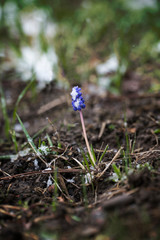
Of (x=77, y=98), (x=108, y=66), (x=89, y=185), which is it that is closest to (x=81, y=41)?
(x=108, y=66)

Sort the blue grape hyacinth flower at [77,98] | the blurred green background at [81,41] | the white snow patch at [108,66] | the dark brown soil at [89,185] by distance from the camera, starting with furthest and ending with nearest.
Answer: the white snow patch at [108,66] → the blurred green background at [81,41] → the blue grape hyacinth flower at [77,98] → the dark brown soil at [89,185]

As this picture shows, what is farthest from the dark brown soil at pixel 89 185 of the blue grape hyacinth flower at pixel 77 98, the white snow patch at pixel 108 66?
the white snow patch at pixel 108 66

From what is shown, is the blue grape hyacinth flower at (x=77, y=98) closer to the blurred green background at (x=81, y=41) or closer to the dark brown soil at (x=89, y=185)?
the dark brown soil at (x=89, y=185)

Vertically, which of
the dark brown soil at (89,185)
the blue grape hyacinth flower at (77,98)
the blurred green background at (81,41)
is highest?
the blurred green background at (81,41)

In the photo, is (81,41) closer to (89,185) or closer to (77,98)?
(77,98)

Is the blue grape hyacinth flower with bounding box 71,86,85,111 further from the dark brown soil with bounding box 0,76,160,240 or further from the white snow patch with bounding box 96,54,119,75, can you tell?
the white snow patch with bounding box 96,54,119,75

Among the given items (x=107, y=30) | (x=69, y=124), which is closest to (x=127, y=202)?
(x=69, y=124)

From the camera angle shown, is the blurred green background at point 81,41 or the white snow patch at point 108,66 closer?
the blurred green background at point 81,41
